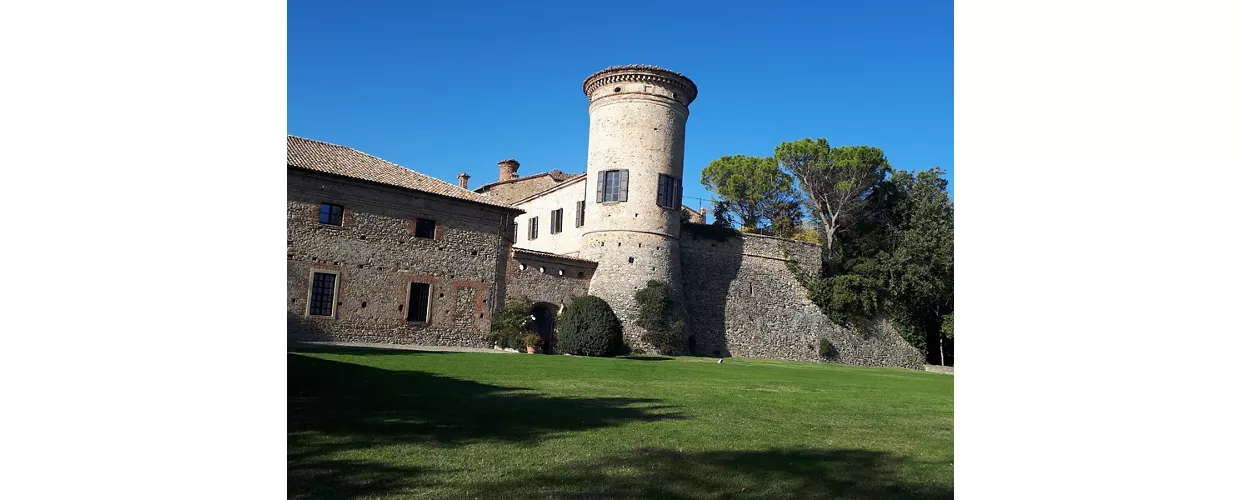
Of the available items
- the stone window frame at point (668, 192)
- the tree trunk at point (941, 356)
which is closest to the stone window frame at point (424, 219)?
the stone window frame at point (668, 192)

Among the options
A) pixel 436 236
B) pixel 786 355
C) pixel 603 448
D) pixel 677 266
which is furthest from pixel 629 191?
pixel 603 448

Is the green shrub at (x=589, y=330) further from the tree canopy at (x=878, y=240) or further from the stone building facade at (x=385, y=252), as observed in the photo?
the tree canopy at (x=878, y=240)

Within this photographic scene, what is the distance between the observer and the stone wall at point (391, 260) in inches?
707

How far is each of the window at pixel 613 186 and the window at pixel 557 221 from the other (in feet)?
10.6

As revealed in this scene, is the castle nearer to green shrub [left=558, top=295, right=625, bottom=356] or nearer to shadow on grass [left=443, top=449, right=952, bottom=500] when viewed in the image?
green shrub [left=558, top=295, right=625, bottom=356]

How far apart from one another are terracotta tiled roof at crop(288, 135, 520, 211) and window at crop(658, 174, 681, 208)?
16.5 feet

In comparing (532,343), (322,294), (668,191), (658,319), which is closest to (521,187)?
(668,191)

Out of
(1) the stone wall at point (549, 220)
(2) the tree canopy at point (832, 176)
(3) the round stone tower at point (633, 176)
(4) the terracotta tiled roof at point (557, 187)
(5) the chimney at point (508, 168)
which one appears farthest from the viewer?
(5) the chimney at point (508, 168)

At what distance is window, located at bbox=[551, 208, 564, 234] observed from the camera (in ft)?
86.8

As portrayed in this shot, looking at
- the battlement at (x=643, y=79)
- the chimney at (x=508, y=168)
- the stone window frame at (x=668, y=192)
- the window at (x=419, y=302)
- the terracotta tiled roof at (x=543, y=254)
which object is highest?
the battlement at (x=643, y=79)

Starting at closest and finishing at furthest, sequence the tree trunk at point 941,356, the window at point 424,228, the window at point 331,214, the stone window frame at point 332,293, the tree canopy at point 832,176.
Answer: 1. the stone window frame at point 332,293
2. the window at point 331,214
3. the window at point 424,228
4. the tree trunk at point 941,356
5. the tree canopy at point 832,176

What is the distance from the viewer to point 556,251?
1043 inches

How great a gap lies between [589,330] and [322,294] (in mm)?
6772
